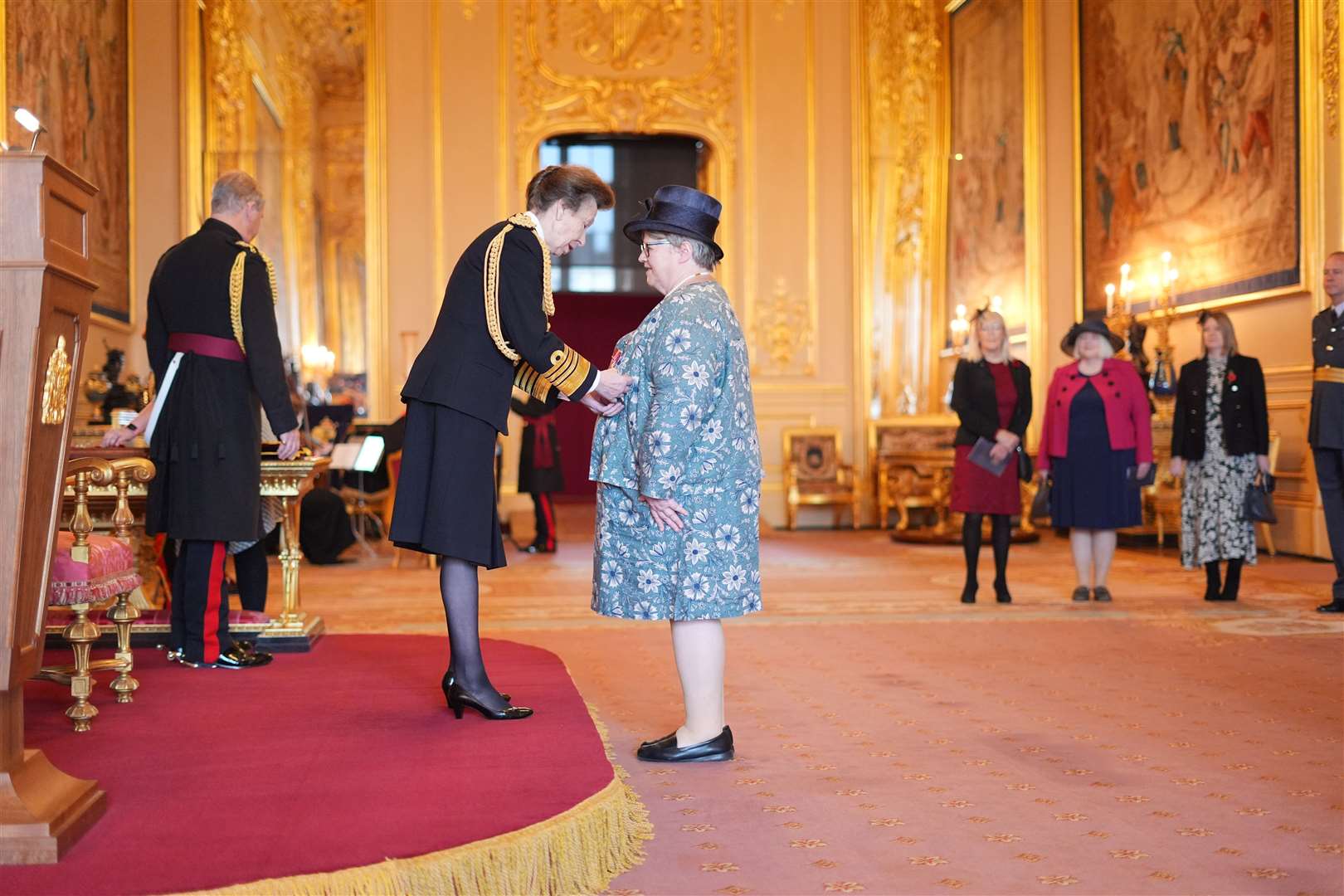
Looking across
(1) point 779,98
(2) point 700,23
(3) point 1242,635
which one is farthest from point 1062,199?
(3) point 1242,635

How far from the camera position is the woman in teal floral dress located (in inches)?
122

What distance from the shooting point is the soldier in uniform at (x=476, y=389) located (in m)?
3.27

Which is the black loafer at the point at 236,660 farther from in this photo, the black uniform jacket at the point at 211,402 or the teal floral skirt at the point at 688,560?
the teal floral skirt at the point at 688,560

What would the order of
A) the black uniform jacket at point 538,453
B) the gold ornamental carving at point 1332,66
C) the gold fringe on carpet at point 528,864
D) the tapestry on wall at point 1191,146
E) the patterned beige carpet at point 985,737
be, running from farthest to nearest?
the black uniform jacket at point 538,453
the tapestry on wall at point 1191,146
the gold ornamental carving at point 1332,66
the patterned beige carpet at point 985,737
the gold fringe on carpet at point 528,864

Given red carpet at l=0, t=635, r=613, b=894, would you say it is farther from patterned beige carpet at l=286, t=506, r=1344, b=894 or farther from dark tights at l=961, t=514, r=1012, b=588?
dark tights at l=961, t=514, r=1012, b=588

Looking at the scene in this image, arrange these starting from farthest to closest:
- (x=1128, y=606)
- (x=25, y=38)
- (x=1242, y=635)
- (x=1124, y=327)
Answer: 1. (x=1124, y=327)
2. (x=25, y=38)
3. (x=1128, y=606)
4. (x=1242, y=635)

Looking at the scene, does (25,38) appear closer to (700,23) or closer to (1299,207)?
(700,23)

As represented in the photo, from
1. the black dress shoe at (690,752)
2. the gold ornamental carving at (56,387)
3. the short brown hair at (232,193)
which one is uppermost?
the short brown hair at (232,193)

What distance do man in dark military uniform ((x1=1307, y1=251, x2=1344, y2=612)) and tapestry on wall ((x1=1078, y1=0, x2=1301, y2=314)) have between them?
2674 mm

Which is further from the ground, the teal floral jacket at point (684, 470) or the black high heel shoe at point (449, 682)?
the teal floral jacket at point (684, 470)

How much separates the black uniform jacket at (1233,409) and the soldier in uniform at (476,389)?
430cm

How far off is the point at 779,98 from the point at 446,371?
31.1 ft

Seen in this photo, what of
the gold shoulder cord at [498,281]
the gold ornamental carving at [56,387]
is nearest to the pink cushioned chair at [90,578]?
the gold ornamental carving at [56,387]

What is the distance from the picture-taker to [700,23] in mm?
12055
